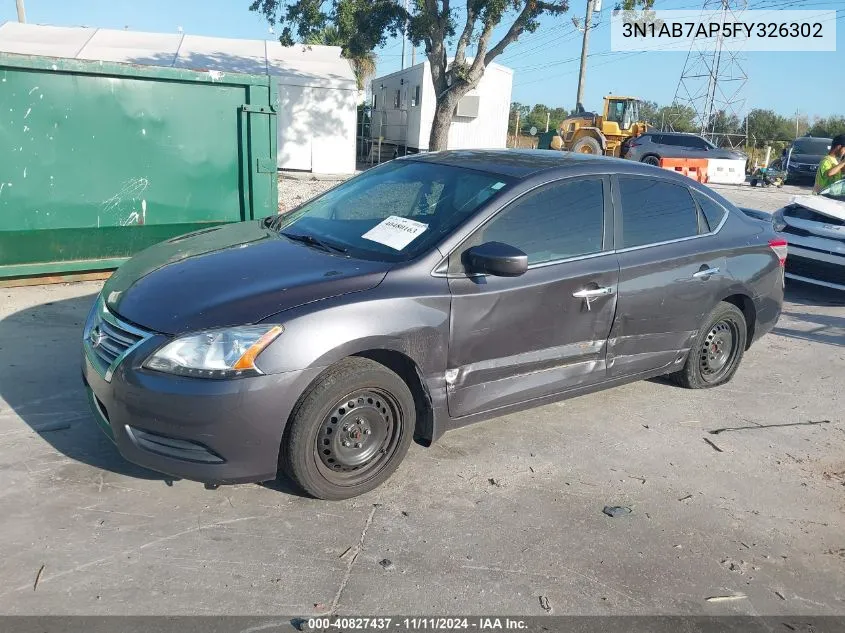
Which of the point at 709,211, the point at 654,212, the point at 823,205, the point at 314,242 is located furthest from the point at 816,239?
the point at 314,242

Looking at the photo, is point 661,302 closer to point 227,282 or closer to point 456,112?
point 227,282

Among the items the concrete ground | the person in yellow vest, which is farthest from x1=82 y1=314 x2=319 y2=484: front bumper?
the person in yellow vest

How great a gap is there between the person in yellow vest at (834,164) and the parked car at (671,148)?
631 inches

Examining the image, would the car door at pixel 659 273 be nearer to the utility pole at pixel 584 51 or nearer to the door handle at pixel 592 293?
the door handle at pixel 592 293

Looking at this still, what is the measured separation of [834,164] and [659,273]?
672cm

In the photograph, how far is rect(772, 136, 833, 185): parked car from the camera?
28.0 metres

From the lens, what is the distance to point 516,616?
2645 millimetres

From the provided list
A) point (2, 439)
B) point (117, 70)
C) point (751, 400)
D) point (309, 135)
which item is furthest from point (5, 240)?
point (309, 135)

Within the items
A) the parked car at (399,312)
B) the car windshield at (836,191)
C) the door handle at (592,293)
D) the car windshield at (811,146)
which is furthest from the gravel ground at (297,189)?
the car windshield at (811,146)

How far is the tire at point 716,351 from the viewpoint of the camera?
4.87 meters

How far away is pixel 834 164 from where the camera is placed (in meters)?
9.33

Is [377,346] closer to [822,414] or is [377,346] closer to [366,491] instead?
[366,491]

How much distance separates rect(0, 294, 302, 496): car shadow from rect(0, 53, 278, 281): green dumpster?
2.23 ft

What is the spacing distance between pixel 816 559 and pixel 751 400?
80.0 inches
